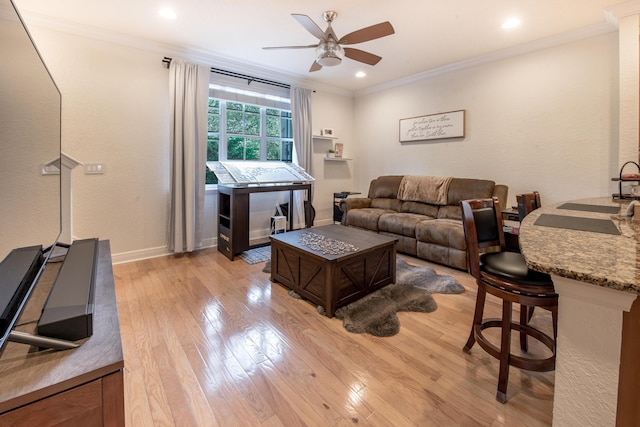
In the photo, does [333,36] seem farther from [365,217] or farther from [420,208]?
[420,208]

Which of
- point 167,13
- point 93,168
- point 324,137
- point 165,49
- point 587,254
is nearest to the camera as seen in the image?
point 587,254

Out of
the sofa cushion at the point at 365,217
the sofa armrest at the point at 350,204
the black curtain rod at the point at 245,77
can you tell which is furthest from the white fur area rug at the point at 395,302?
the black curtain rod at the point at 245,77

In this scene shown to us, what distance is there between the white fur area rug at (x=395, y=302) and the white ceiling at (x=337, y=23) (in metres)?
2.69

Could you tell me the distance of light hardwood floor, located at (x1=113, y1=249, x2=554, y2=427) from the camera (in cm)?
145

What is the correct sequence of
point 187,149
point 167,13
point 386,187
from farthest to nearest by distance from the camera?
point 386,187 → point 187,149 → point 167,13

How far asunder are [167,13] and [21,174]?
2.84 m

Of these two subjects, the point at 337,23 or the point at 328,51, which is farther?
the point at 337,23

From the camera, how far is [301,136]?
510cm

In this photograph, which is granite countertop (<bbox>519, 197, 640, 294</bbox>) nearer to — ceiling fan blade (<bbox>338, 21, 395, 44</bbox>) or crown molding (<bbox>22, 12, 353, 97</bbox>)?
ceiling fan blade (<bbox>338, 21, 395, 44</bbox>)

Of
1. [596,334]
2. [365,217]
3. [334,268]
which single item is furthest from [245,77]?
[596,334]

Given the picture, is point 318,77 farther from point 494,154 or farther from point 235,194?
point 494,154

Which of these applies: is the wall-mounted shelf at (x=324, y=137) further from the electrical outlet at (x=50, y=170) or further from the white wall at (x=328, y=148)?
the electrical outlet at (x=50, y=170)

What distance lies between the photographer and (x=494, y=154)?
4.10m

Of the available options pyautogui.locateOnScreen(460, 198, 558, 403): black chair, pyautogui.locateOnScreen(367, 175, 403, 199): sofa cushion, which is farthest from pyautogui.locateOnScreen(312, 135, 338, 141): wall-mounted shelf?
pyautogui.locateOnScreen(460, 198, 558, 403): black chair
